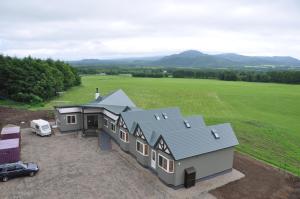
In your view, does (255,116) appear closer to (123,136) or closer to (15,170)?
(123,136)

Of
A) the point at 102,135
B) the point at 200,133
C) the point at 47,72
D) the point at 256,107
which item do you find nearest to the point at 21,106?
the point at 47,72

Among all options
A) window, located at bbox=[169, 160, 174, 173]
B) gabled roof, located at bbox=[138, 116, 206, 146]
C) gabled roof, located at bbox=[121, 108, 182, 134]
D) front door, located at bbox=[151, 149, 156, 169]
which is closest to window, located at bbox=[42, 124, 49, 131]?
gabled roof, located at bbox=[121, 108, 182, 134]

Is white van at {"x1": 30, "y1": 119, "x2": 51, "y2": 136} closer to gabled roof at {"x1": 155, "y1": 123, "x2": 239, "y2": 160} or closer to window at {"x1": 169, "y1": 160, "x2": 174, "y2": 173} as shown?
gabled roof at {"x1": 155, "y1": 123, "x2": 239, "y2": 160}

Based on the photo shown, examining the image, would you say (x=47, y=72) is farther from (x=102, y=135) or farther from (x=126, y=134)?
(x=126, y=134)

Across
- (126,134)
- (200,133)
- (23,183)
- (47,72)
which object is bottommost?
(23,183)

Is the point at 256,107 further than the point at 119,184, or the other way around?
the point at 256,107

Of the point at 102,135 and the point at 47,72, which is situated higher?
the point at 47,72
